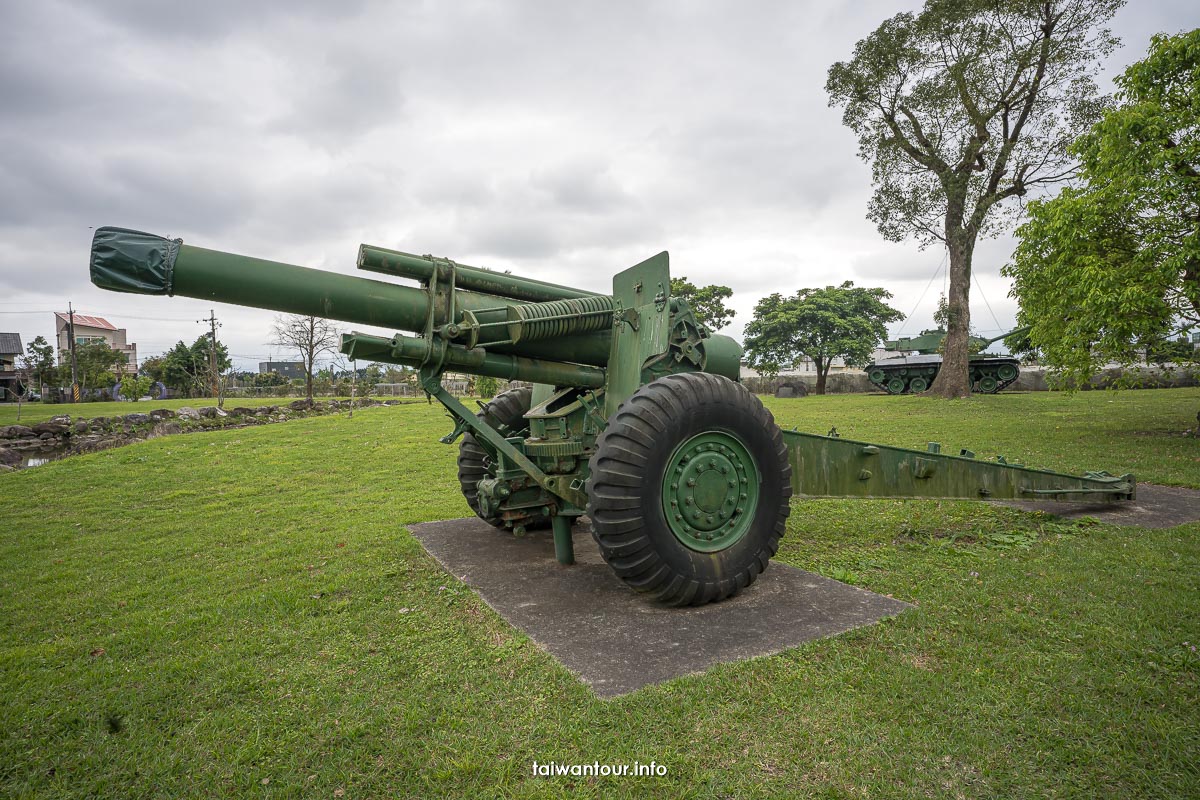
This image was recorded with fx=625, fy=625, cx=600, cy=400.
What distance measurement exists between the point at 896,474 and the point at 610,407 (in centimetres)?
221

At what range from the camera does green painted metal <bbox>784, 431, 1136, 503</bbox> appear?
14.4 ft

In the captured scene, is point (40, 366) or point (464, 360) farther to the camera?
point (40, 366)

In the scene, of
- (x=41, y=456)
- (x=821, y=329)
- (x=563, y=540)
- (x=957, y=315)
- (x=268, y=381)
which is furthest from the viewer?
A: (x=268, y=381)

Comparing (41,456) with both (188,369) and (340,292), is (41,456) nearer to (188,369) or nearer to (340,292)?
(340,292)

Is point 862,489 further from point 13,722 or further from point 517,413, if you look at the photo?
point 13,722

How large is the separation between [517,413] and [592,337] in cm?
126

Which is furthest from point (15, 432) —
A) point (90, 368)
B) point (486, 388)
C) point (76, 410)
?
point (90, 368)

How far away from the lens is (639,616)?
11.2 ft

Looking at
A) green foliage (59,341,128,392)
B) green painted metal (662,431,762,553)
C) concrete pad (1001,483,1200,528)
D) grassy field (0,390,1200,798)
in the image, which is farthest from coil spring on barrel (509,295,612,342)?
green foliage (59,341,128,392)

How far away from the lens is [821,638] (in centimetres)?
307

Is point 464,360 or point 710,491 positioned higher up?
point 464,360

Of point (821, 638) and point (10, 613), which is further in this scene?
point (10, 613)

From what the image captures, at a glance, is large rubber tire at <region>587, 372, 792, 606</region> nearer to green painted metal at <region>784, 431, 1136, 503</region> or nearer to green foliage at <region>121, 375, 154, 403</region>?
green painted metal at <region>784, 431, 1136, 503</region>

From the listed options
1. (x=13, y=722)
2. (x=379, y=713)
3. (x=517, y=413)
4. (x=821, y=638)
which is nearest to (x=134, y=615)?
(x=13, y=722)
